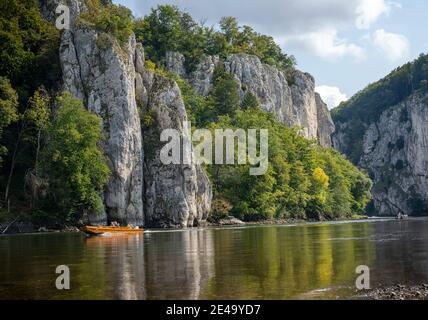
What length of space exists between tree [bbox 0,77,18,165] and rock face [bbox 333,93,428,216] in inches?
4399

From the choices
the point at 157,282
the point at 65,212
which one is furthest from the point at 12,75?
the point at 157,282

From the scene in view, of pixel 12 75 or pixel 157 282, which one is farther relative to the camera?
pixel 12 75

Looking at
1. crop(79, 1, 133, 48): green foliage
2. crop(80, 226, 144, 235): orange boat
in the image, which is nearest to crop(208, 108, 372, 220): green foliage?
crop(79, 1, 133, 48): green foliage

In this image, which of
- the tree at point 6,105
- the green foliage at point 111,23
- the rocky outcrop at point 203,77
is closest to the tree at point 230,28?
the rocky outcrop at point 203,77

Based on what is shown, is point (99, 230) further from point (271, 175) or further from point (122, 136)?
point (271, 175)

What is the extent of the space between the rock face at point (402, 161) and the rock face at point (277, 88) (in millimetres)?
19402

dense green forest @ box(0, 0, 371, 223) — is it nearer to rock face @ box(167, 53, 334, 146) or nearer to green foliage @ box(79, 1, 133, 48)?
green foliage @ box(79, 1, 133, 48)

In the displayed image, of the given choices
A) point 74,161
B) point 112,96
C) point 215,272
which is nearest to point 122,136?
point 112,96

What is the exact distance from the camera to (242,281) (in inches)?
789

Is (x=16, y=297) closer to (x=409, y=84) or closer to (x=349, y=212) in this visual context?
(x=349, y=212)

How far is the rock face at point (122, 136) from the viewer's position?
7612 cm

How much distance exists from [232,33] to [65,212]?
276 feet

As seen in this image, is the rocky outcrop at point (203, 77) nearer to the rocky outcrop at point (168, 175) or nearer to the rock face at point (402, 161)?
the rocky outcrop at point (168, 175)

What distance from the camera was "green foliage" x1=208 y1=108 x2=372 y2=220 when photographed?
3777 inches
